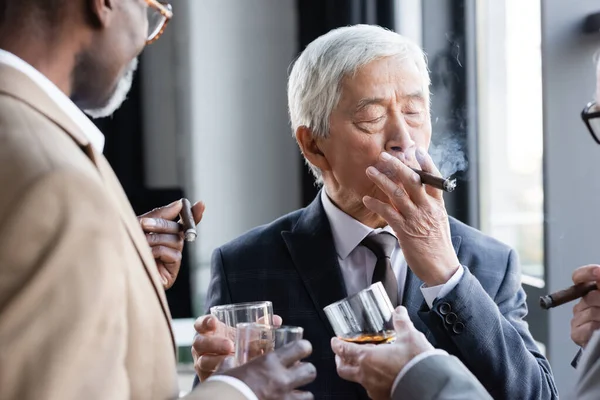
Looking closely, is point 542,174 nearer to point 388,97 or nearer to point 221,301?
point 388,97

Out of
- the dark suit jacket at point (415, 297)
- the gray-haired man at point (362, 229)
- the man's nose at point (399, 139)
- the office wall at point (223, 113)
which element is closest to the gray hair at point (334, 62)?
the gray-haired man at point (362, 229)

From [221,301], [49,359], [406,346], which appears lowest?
[221,301]

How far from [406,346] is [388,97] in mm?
866

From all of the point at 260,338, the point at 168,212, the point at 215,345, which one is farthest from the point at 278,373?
the point at 168,212

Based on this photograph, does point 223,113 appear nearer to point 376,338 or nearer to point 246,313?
point 246,313

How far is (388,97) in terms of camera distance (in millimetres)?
2053

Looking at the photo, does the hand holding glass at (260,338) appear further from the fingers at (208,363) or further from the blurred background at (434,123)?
the blurred background at (434,123)

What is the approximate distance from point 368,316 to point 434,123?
5.79 feet

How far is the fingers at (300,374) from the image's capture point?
1146 millimetres

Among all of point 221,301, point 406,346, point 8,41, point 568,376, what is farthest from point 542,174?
point 8,41

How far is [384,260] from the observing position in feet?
6.49

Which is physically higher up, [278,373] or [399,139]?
[399,139]

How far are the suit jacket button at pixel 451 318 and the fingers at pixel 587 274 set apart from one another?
0.28 m

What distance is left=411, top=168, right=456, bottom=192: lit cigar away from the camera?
5.84 ft
